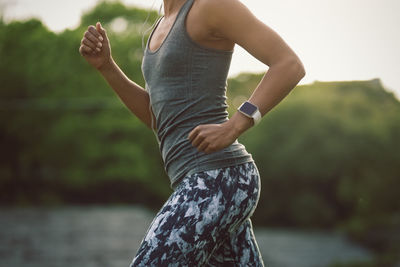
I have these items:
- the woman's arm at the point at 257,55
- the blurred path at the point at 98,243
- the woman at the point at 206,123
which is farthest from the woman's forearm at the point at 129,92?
the blurred path at the point at 98,243

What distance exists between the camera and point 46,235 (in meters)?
9.73

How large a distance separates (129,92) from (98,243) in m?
7.32

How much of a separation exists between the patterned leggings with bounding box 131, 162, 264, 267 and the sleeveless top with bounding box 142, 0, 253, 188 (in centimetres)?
4

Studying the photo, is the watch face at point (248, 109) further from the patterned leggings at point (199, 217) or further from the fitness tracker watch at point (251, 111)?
the patterned leggings at point (199, 217)

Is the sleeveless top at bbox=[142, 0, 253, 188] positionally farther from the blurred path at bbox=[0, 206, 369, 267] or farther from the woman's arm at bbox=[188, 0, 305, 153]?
the blurred path at bbox=[0, 206, 369, 267]

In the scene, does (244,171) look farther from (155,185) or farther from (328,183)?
(155,185)

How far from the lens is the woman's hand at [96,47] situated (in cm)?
179

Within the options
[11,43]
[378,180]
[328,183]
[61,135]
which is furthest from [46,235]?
[61,135]

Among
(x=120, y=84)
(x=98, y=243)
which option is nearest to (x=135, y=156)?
(x=98, y=243)

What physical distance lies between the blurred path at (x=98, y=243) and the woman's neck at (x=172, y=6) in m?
5.23

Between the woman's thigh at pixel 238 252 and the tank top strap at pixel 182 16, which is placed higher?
the tank top strap at pixel 182 16

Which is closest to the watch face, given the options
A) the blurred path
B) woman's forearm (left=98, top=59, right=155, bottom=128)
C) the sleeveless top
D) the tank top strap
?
the sleeveless top

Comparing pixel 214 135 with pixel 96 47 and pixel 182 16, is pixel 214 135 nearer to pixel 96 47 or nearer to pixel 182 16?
pixel 182 16

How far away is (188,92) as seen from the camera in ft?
5.03
